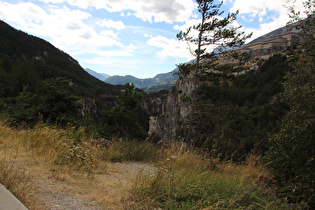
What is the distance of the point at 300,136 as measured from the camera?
477 centimetres

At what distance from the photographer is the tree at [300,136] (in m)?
4.28

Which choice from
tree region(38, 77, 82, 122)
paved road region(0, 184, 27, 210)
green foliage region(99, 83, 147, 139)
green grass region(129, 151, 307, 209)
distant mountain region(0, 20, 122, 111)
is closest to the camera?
paved road region(0, 184, 27, 210)

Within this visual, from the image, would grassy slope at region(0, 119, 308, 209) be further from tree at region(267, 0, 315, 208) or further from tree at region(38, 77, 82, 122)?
tree at region(38, 77, 82, 122)

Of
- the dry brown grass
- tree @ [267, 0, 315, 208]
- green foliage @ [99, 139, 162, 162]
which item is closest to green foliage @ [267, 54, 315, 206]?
tree @ [267, 0, 315, 208]

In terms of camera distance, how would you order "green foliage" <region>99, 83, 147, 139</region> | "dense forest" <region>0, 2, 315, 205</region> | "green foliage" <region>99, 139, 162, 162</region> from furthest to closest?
"green foliage" <region>99, 83, 147, 139</region>
"green foliage" <region>99, 139, 162, 162</region>
"dense forest" <region>0, 2, 315, 205</region>

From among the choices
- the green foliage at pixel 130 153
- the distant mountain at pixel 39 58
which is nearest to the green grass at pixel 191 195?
the green foliage at pixel 130 153

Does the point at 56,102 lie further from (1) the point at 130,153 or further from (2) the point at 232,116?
(2) the point at 232,116

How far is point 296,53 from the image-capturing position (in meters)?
6.52

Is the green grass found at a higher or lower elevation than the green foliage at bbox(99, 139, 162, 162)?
higher

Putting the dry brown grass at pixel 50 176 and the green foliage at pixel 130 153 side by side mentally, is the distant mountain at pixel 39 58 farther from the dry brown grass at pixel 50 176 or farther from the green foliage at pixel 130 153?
the dry brown grass at pixel 50 176

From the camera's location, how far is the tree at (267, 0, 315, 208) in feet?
14.0

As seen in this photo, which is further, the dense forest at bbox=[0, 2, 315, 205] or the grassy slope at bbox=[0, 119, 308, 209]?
the dense forest at bbox=[0, 2, 315, 205]

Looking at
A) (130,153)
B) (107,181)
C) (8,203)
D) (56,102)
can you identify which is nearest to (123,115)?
(56,102)

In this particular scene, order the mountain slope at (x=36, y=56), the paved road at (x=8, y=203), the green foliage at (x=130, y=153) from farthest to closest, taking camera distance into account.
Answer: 1. the mountain slope at (x=36, y=56)
2. the green foliage at (x=130, y=153)
3. the paved road at (x=8, y=203)
